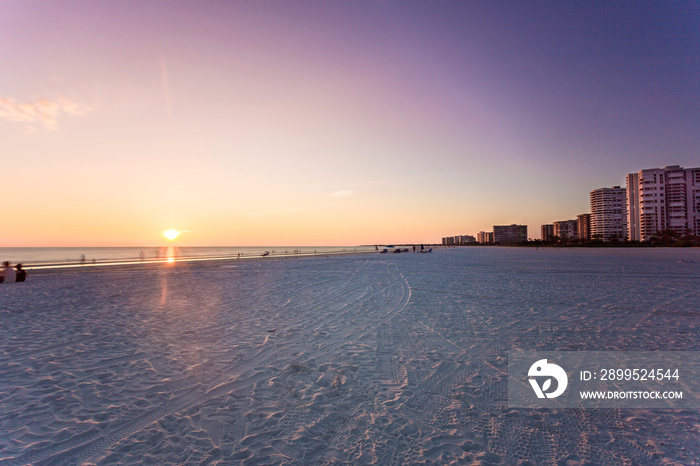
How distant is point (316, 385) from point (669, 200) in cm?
18622

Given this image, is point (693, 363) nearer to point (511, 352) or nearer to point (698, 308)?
point (511, 352)

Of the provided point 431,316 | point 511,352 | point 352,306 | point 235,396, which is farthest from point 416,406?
point 352,306

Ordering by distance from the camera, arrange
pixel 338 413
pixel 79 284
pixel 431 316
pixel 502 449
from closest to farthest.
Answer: pixel 502 449, pixel 338 413, pixel 431 316, pixel 79 284

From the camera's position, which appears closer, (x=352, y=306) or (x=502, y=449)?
(x=502, y=449)

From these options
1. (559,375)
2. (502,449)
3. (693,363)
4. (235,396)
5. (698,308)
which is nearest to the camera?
(502,449)

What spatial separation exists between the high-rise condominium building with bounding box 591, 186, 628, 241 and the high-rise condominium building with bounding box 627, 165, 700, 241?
4750 centimetres

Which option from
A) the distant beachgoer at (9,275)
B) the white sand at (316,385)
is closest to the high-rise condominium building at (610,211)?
the white sand at (316,385)

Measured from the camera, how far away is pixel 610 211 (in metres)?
186

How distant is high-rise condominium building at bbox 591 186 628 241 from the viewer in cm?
18325

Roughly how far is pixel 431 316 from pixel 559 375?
4.54 metres

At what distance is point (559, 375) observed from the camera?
18.7ft

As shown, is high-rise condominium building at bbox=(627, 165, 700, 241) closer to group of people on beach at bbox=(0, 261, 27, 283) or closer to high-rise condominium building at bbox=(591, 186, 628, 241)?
high-rise condominium building at bbox=(591, 186, 628, 241)

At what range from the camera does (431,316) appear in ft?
33.1

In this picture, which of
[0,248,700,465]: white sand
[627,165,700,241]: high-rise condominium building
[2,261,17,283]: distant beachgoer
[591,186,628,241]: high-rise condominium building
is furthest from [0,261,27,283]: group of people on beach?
[591,186,628,241]: high-rise condominium building
